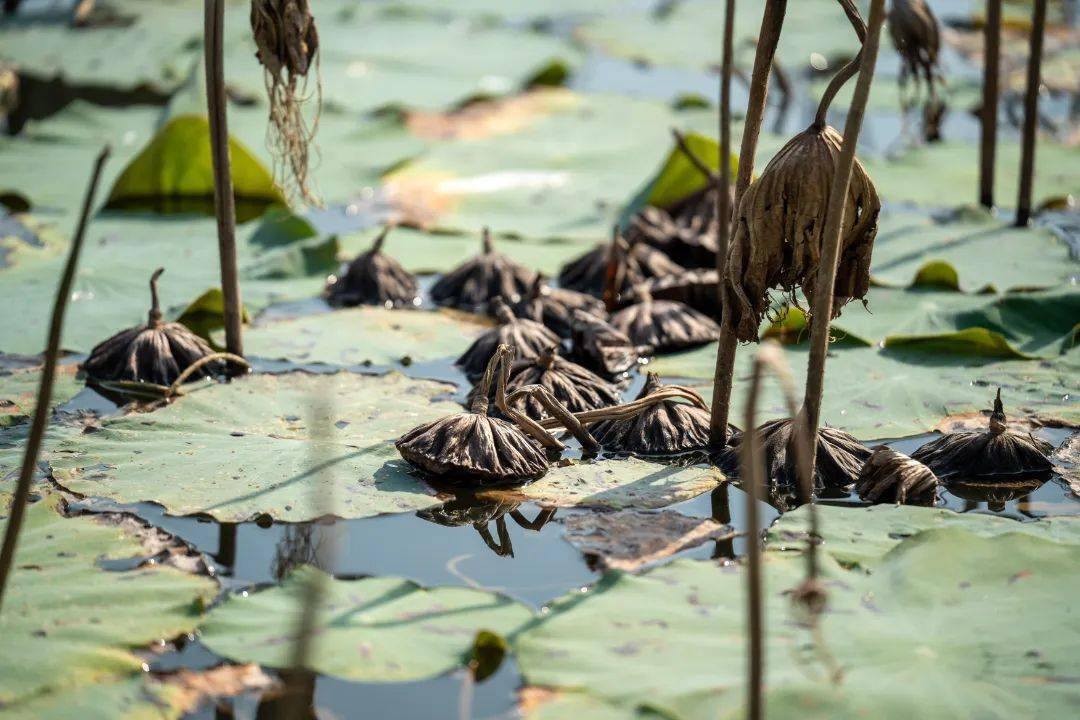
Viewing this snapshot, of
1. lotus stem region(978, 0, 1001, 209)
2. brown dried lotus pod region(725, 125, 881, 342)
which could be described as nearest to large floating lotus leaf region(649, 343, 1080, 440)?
brown dried lotus pod region(725, 125, 881, 342)

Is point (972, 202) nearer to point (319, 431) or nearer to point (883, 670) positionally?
point (319, 431)

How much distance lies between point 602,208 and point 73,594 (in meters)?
3.58

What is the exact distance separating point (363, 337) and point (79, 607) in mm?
1798

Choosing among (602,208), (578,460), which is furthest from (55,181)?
(578,460)

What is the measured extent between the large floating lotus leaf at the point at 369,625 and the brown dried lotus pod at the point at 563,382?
1.01 meters

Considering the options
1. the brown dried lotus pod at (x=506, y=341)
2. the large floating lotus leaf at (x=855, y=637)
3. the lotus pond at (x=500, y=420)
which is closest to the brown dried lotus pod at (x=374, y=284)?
the lotus pond at (x=500, y=420)

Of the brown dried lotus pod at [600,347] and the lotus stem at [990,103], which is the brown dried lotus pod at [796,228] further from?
the lotus stem at [990,103]

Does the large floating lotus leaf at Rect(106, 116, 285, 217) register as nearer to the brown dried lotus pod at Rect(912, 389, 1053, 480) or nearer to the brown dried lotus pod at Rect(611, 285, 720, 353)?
the brown dried lotus pod at Rect(611, 285, 720, 353)

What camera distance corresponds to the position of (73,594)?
227 centimetres

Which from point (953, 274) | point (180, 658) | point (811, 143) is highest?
point (811, 143)

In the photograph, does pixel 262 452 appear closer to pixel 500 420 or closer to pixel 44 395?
pixel 500 420

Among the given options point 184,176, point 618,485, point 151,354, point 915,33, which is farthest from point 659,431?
point 184,176

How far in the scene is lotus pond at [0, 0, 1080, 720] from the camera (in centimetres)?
207

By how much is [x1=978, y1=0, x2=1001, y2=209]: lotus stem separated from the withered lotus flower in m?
2.68
